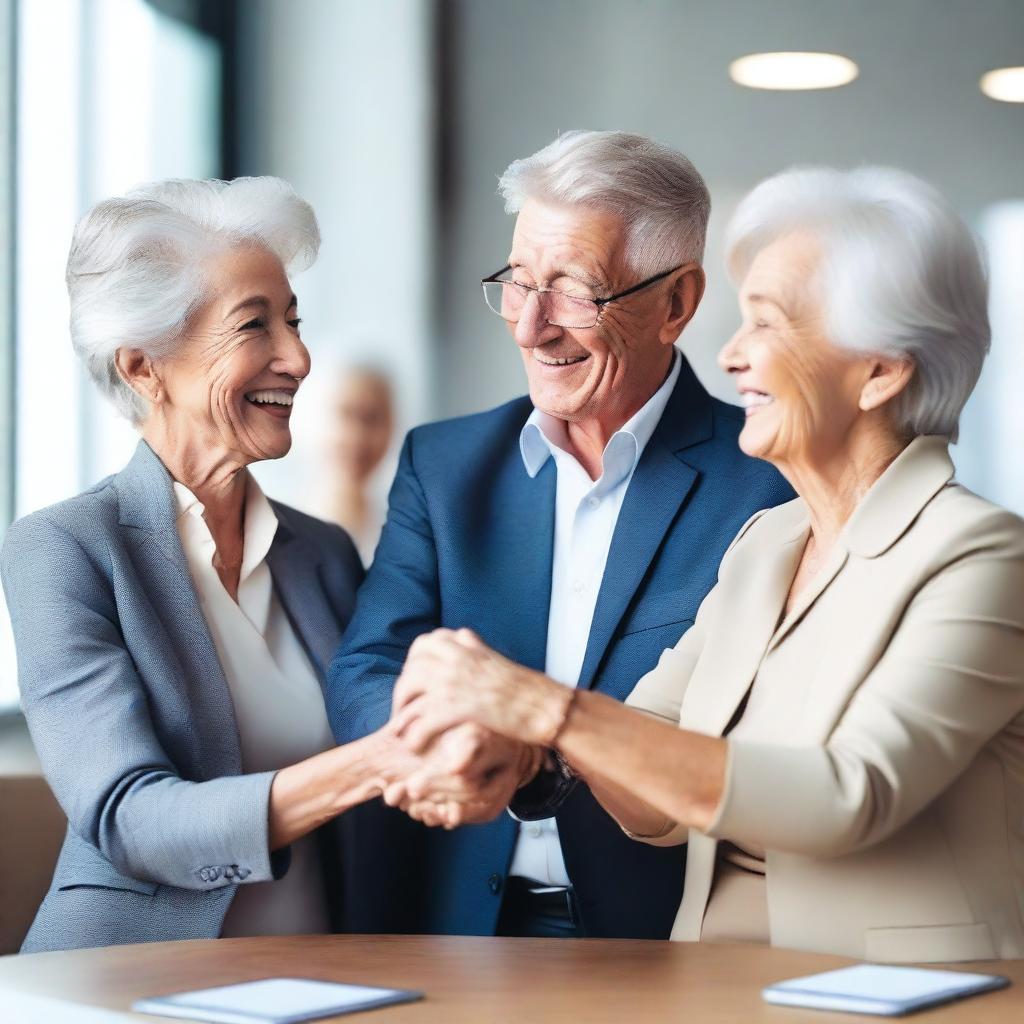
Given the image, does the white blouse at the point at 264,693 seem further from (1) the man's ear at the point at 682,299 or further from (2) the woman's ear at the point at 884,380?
(2) the woman's ear at the point at 884,380

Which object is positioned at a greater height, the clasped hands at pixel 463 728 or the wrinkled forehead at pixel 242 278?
the wrinkled forehead at pixel 242 278

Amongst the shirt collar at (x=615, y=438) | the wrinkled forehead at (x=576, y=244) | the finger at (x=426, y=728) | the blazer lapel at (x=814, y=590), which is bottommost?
the finger at (x=426, y=728)

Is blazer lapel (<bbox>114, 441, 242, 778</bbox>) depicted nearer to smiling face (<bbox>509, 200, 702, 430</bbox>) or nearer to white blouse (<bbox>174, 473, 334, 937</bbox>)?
white blouse (<bbox>174, 473, 334, 937</bbox>)

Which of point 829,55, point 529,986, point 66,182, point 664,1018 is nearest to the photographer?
point 664,1018

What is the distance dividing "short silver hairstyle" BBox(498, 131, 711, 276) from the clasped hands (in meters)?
0.86

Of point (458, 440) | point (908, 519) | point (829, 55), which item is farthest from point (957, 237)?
point (829, 55)

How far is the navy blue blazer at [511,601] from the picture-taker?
2.19 metres

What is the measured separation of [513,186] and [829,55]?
7.10 ft

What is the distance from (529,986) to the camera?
1.51 meters

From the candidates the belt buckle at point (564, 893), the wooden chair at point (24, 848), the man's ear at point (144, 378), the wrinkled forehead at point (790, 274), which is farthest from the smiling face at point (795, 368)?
the wooden chair at point (24, 848)

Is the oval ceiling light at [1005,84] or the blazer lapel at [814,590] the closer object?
the blazer lapel at [814,590]

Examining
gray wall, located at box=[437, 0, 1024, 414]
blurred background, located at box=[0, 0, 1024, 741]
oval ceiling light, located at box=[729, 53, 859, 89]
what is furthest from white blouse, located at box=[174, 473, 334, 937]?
oval ceiling light, located at box=[729, 53, 859, 89]

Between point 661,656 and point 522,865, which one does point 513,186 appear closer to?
point 661,656

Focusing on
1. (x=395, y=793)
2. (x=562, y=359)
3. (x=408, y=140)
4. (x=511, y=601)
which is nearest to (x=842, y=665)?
(x=395, y=793)
